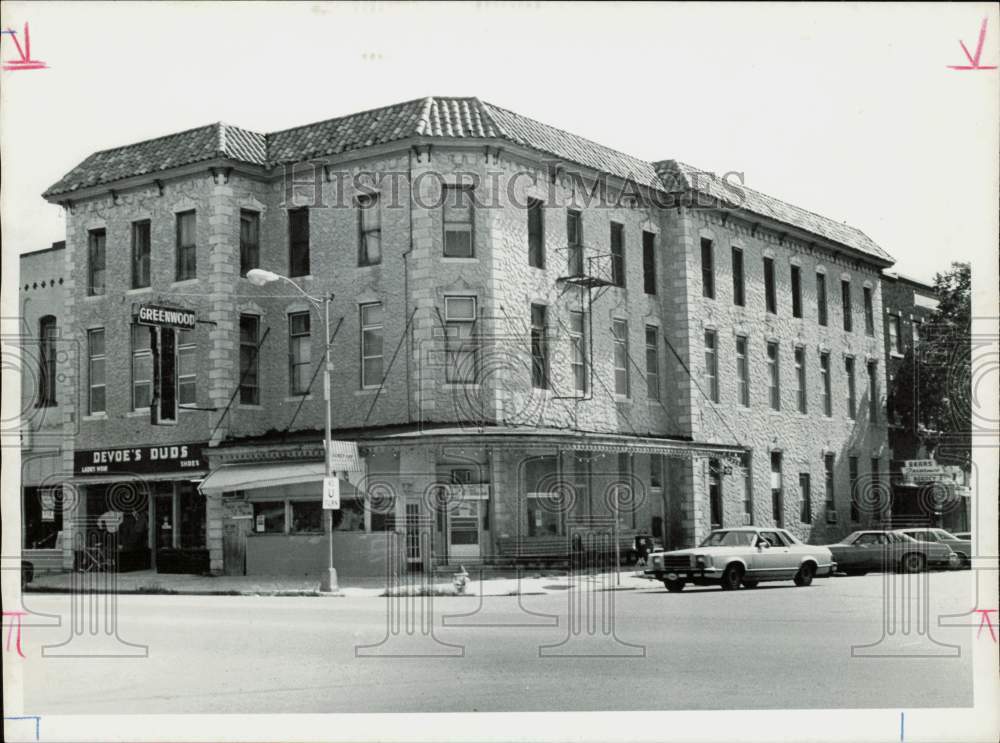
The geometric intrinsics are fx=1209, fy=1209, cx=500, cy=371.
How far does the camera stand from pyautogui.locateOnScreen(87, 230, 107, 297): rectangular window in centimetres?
3083

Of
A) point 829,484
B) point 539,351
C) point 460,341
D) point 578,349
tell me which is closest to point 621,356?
point 578,349

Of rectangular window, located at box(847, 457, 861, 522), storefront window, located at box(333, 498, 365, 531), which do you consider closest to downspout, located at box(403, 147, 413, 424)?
storefront window, located at box(333, 498, 365, 531)

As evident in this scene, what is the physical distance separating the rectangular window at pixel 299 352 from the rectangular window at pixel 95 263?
521cm

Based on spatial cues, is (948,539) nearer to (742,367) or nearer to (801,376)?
(801,376)

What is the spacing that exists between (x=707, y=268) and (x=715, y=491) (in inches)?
237

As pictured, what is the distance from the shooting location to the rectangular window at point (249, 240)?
29938mm

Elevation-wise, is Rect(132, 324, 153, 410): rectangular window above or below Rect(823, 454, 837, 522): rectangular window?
above

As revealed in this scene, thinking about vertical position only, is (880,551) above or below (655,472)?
below

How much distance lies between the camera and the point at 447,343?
2845cm

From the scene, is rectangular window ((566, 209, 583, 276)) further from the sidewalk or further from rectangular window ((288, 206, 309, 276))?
the sidewalk

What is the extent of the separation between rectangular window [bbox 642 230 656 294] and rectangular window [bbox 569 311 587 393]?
108 inches

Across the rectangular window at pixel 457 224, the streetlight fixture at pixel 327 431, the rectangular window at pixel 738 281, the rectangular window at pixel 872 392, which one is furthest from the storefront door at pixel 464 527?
the rectangular window at pixel 872 392

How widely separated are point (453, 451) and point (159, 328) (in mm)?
7643

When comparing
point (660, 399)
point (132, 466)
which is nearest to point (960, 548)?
point (660, 399)
